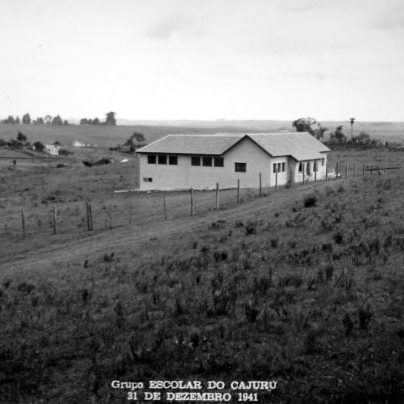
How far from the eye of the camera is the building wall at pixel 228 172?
4666 cm

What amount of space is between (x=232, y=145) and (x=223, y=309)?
119ft

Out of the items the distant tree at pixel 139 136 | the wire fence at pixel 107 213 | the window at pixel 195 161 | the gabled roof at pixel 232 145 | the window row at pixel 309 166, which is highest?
the distant tree at pixel 139 136

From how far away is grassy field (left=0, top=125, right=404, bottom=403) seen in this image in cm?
909

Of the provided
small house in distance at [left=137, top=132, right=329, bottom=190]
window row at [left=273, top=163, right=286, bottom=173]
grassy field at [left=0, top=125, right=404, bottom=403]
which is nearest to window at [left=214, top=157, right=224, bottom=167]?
small house in distance at [left=137, top=132, right=329, bottom=190]

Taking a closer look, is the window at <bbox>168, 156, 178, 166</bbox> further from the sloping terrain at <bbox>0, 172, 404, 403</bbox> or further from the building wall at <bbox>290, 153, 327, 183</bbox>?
the sloping terrain at <bbox>0, 172, 404, 403</bbox>

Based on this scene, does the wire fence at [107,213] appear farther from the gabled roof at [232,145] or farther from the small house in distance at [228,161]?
the gabled roof at [232,145]

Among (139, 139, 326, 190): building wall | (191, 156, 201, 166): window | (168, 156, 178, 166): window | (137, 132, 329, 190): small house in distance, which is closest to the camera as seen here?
(139, 139, 326, 190): building wall

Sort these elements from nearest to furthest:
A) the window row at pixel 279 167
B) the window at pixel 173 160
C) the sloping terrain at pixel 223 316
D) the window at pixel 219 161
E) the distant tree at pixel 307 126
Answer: the sloping terrain at pixel 223 316
the window row at pixel 279 167
the window at pixel 219 161
the window at pixel 173 160
the distant tree at pixel 307 126

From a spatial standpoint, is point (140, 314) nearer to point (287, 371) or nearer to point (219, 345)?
point (219, 345)

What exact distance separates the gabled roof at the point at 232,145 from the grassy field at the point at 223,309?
874 inches

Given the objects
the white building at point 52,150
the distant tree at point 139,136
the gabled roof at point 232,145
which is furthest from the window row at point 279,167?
the distant tree at point 139,136

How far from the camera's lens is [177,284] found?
14812mm

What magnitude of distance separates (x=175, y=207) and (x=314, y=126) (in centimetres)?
11305

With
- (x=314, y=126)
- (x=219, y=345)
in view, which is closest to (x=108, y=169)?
(x=219, y=345)
